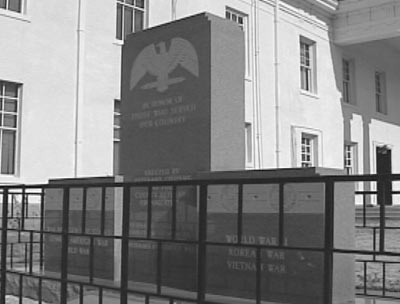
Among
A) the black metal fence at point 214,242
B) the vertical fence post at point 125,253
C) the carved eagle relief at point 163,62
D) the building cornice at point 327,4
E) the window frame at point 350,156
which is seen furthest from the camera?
the window frame at point 350,156

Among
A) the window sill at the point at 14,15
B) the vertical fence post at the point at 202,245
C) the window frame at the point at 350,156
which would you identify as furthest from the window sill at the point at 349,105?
the vertical fence post at the point at 202,245

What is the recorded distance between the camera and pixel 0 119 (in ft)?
36.1

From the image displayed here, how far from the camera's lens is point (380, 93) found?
78.6 ft

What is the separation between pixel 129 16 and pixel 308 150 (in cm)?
862

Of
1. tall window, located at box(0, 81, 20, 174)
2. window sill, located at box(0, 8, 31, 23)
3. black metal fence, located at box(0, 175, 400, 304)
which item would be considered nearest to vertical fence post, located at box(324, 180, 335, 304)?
black metal fence, located at box(0, 175, 400, 304)

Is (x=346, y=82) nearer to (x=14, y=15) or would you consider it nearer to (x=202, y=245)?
(x=14, y=15)

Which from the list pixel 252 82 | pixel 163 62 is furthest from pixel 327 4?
pixel 163 62

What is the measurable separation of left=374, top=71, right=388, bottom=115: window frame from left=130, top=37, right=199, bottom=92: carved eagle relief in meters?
19.0

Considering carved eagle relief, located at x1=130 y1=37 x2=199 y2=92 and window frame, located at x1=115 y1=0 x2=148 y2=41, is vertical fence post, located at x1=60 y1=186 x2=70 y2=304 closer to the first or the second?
carved eagle relief, located at x1=130 y1=37 x2=199 y2=92

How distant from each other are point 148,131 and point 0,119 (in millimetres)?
5804

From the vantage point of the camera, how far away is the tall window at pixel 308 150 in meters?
19.5

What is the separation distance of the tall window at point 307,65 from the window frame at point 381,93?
4.89 m

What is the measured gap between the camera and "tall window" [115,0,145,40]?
13375 mm

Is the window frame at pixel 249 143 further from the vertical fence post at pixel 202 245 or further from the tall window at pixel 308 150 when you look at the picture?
the vertical fence post at pixel 202 245
